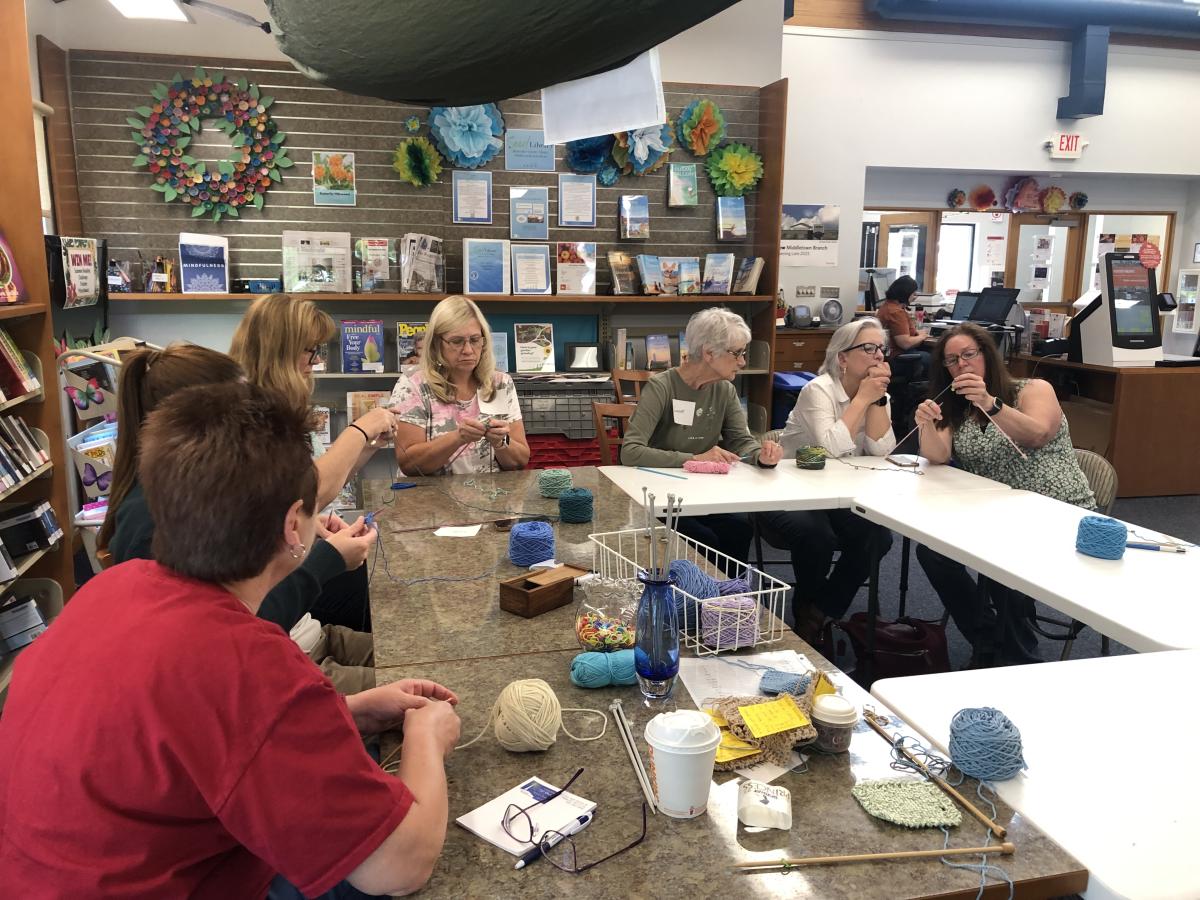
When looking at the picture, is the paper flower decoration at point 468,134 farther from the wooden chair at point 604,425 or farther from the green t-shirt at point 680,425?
the green t-shirt at point 680,425

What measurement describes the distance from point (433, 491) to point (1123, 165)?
7.29 metres

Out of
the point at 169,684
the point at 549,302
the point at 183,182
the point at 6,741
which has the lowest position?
the point at 6,741

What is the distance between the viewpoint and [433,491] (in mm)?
2863

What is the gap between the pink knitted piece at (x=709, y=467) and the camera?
312cm

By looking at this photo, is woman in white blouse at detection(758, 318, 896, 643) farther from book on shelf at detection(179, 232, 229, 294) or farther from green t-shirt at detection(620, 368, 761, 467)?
book on shelf at detection(179, 232, 229, 294)

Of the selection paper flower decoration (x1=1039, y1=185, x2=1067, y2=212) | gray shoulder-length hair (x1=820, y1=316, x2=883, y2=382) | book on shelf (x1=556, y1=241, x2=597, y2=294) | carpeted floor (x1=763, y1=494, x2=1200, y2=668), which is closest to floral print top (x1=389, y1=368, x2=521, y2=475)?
gray shoulder-length hair (x1=820, y1=316, x2=883, y2=382)

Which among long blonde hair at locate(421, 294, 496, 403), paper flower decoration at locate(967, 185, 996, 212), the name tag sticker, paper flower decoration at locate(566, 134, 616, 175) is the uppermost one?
paper flower decoration at locate(967, 185, 996, 212)

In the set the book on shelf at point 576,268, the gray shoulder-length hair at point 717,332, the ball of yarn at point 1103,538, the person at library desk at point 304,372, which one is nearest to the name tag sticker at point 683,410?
the gray shoulder-length hair at point 717,332

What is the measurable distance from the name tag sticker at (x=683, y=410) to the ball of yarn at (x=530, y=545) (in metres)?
1.45

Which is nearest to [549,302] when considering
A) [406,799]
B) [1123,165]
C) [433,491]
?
[433,491]

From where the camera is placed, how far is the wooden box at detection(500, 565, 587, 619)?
1.74m

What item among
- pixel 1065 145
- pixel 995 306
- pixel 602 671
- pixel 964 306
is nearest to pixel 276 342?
pixel 602 671

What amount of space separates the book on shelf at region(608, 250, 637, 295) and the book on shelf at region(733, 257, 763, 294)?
0.65 meters

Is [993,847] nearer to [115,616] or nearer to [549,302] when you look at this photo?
[115,616]
